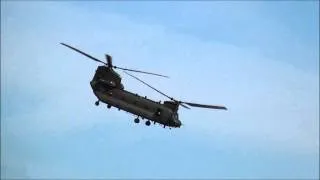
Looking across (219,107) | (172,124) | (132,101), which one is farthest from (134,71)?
(219,107)

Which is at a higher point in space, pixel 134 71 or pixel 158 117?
pixel 134 71

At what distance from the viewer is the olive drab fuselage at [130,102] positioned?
2904 inches

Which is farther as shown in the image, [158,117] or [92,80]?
[92,80]

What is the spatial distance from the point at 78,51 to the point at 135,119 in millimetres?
15103

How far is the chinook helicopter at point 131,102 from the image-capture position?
7375 cm

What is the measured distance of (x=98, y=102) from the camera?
76375mm

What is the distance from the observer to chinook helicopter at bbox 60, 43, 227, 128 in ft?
242

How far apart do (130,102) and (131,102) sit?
19 centimetres

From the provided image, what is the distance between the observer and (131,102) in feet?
245

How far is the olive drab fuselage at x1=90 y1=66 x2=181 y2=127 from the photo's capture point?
242 feet

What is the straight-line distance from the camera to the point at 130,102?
245ft

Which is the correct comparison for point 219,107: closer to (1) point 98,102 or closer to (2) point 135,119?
(2) point 135,119

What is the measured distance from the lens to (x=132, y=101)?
74.7m

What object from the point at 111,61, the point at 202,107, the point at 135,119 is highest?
the point at 111,61
